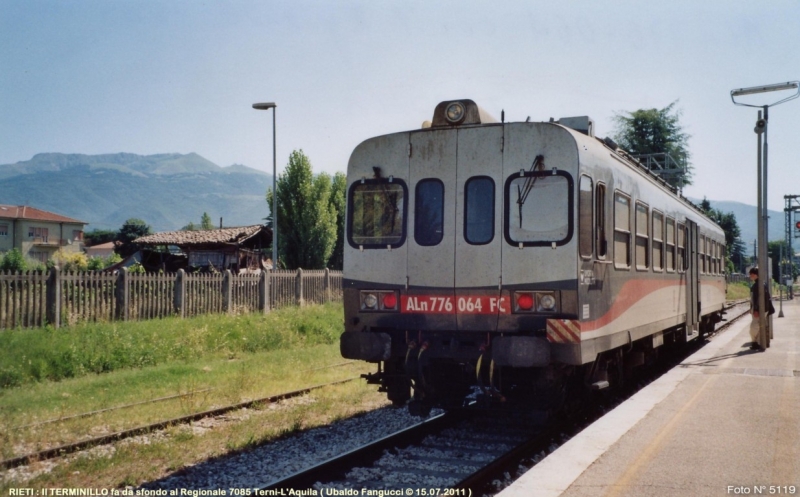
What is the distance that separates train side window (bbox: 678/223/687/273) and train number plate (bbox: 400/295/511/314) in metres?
6.56

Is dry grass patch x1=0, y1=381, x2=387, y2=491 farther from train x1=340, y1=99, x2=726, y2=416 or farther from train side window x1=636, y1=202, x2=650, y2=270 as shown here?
train side window x1=636, y1=202, x2=650, y2=270

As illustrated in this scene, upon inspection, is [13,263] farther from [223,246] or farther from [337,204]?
[337,204]

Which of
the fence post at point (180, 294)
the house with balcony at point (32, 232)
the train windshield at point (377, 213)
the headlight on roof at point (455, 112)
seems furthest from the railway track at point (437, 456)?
the house with balcony at point (32, 232)

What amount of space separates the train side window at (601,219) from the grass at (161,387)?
4.02 meters

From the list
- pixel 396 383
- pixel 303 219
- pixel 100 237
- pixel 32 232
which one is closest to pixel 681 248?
pixel 396 383

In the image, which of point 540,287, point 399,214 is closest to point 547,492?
point 540,287

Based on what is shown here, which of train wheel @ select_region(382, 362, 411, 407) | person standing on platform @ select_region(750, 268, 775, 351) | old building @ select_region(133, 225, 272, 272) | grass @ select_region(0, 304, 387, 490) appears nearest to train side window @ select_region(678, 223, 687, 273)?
person standing on platform @ select_region(750, 268, 775, 351)

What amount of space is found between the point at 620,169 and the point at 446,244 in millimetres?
2651

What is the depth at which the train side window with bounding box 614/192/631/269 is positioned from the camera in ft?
28.3

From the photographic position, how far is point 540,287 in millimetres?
7340

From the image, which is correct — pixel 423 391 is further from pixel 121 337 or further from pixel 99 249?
pixel 99 249

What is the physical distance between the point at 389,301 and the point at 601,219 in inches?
97.6

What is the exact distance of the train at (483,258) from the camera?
7328 mm

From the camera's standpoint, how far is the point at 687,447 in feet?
20.5
